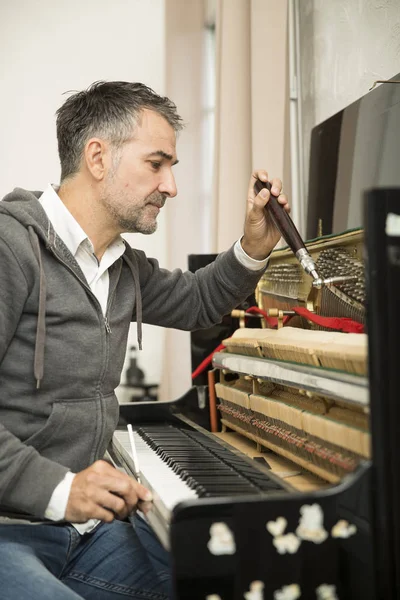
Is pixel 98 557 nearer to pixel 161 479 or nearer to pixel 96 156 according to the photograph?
pixel 161 479

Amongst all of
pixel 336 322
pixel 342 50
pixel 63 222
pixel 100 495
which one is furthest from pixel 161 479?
pixel 342 50

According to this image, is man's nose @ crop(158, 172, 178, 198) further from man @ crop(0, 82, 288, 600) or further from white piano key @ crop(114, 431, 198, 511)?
white piano key @ crop(114, 431, 198, 511)

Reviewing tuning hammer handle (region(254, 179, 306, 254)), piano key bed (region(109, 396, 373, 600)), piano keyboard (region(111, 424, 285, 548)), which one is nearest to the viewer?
piano key bed (region(109, 396, 373, 600))

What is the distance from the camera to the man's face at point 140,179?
6.29ft

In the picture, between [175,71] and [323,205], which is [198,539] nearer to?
[323,205]

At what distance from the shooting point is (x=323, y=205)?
8.22 feet

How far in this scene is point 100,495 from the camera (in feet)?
4.62

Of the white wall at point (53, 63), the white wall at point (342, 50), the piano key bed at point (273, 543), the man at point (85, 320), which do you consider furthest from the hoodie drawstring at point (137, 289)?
the white wall at point (53, 63)

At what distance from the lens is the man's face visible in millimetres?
1917

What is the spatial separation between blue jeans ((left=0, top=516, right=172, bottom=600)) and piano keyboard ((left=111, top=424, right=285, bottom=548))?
0.57 ft

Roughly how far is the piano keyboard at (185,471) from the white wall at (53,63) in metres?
2.62

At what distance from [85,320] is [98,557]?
56 centimetres

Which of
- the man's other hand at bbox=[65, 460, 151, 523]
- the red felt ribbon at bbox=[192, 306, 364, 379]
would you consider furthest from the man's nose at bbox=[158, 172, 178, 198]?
the man's other hand at bbox=[65, 460, 151, 523]

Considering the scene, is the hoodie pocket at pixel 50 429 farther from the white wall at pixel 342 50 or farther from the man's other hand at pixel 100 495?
the white wall at pixel 342 50
